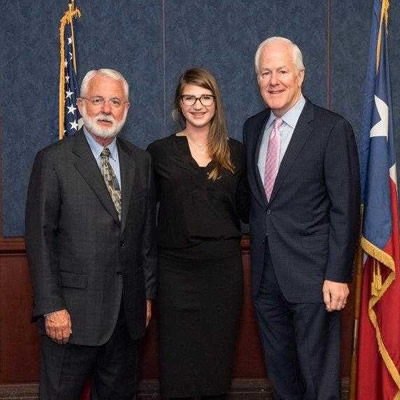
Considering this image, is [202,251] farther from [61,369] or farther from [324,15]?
[324,15]

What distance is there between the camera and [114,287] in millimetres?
2430

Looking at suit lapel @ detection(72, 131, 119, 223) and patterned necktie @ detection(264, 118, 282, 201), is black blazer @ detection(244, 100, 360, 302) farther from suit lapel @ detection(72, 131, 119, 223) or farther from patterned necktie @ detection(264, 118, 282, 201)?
suit lapel @ detection(72, 131, 119, 223)

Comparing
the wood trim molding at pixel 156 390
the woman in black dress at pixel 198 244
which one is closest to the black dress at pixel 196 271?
the woman in black dress at pixel 198 244

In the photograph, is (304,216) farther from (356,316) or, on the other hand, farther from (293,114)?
(356,316)

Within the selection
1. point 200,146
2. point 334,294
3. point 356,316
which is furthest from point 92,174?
point 356,316

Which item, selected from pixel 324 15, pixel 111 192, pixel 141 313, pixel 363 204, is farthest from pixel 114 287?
pixel 324 15

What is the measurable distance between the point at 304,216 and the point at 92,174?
85cm

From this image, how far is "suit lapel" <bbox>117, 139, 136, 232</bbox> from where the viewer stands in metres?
2.43

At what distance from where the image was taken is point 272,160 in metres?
2.59

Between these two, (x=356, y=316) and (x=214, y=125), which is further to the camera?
(x=356, y=316)

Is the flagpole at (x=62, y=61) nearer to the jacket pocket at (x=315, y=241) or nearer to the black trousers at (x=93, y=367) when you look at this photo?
the black trousers at (x=93, y=367)

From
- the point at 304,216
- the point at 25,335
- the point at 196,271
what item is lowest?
the point at 25,335

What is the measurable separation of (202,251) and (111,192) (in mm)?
473

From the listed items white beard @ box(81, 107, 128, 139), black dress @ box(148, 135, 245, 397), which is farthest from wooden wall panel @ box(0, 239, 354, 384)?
white beard @ box(81, 107, 128, 139)
